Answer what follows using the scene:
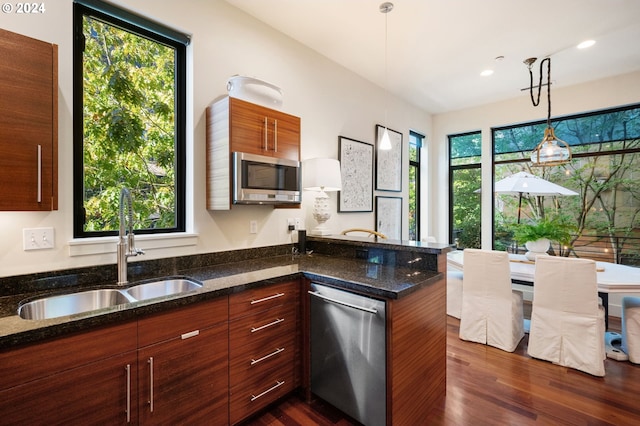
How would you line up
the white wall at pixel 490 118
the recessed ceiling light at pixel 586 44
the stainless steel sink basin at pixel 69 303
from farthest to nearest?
the white wall at pixel 490 118 < the recessed ceiling light at pixel 586 44 < the stainless steel sink basin at pixel 69 303

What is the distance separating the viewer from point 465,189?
5.09m

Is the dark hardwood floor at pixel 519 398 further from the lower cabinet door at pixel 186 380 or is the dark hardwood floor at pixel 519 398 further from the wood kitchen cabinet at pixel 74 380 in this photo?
the wood kitchen cabinet at pixel 74 380

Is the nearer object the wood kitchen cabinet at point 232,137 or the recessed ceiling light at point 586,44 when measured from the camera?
the wood kitchen cabinet at point 232,137

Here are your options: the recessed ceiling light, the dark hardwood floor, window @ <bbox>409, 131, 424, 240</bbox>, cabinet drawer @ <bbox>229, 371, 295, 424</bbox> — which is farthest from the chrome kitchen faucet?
the recessed ceiling light

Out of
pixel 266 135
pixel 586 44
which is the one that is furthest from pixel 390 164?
pixel 266 135

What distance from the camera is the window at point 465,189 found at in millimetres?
4953

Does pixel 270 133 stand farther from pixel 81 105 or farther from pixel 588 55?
pixel 588 55

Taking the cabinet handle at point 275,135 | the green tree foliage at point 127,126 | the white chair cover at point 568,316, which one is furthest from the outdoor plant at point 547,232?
the green tree foliage at point 127,126

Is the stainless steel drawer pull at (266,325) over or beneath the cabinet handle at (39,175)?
beneath

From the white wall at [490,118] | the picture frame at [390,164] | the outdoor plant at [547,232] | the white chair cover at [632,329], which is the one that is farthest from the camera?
the picture frame at [390,164]

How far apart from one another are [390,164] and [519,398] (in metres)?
2.96

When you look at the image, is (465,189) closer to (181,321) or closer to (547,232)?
Result: (547,232)

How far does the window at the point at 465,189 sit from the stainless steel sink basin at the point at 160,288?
4586 millimetres

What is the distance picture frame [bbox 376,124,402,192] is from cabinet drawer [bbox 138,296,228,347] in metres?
2.88
